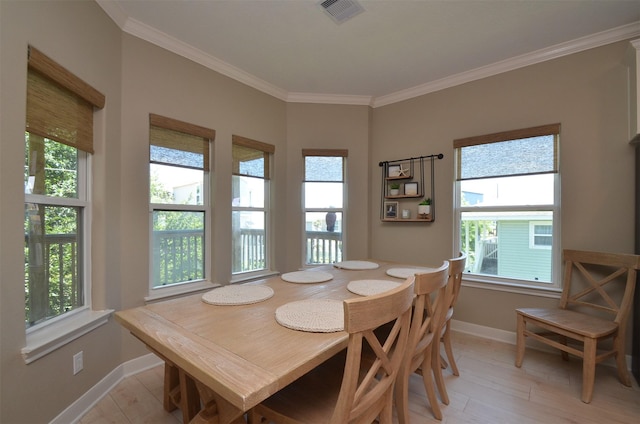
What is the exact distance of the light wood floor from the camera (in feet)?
5.44

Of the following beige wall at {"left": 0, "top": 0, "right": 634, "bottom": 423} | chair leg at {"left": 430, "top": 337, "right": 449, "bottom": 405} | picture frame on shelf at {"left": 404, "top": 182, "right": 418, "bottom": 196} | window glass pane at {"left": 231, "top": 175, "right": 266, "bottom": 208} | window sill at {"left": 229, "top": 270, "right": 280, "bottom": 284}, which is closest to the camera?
beige wall at {"left": 0, "top": 0, "right": 634, "bottom": 423}

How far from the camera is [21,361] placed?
1334mm

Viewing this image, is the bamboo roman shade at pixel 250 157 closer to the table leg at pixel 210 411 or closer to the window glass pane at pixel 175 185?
the window glass pane at pixel 175 185

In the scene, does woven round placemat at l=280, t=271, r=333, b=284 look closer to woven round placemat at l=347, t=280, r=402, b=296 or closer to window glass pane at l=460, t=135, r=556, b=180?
woven round placemat at l=347, t=280, r=402, b=296

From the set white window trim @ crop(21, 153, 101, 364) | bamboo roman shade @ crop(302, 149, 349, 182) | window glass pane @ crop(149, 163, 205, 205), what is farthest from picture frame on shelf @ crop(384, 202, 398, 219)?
white window trim @ crop(21, 153, 101, 364)

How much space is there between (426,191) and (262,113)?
209 cm

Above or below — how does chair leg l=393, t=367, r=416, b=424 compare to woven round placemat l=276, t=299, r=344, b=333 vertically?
below

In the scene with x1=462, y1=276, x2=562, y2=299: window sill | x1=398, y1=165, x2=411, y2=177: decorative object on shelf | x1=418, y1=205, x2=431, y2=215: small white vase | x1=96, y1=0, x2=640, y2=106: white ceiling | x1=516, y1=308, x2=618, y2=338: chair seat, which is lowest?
x1=516, y1=308, x2=618, y2=338: chair seat

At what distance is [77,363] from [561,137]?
4038 millimetres

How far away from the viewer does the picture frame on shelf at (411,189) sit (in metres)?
3.23

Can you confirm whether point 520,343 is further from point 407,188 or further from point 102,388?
point 102,388

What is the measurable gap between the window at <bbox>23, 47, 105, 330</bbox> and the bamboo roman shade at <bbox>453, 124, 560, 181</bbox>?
326 centimetres

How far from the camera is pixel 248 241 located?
313 centimetres

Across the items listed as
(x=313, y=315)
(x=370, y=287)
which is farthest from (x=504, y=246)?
(x=313, y=315)
